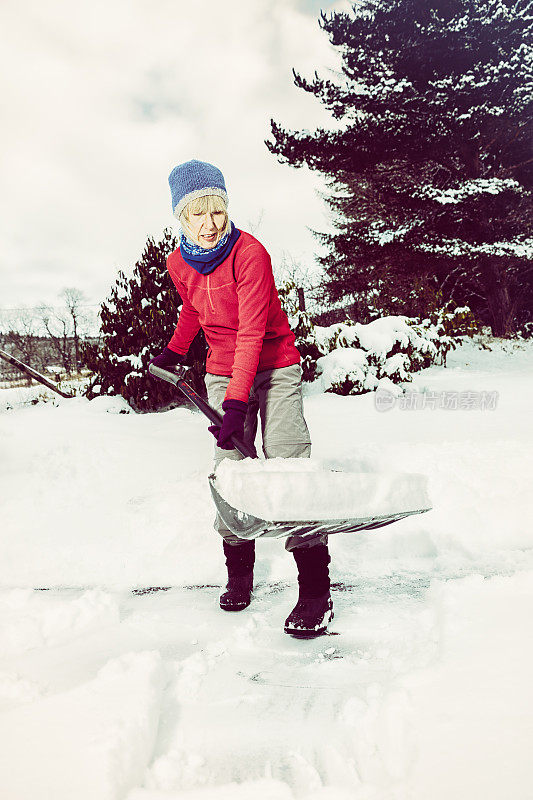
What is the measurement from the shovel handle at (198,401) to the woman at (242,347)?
0.12 ft

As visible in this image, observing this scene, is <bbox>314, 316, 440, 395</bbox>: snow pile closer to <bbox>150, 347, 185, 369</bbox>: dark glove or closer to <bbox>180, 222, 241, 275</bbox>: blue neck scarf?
<bbox>150, 347, 185, 369</bbox>: dark glove

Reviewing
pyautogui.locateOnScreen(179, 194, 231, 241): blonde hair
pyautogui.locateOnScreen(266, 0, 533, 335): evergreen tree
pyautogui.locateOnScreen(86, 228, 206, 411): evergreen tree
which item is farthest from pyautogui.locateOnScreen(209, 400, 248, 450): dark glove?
pyautogui.locateOnScreen(266, 0, 533, 335): evergreen tree

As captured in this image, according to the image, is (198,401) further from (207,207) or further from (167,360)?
(207,207)

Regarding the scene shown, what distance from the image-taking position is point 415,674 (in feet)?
4.33

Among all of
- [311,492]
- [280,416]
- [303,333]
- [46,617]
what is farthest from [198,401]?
[303,333]

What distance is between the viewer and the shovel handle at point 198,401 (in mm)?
1843

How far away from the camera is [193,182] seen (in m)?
1.93

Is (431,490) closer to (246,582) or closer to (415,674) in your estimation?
(246,582)

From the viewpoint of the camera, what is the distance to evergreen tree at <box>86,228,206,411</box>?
6.10 metres

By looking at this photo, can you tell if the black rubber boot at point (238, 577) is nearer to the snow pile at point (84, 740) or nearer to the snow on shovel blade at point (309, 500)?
the snow on shovel blade at point (309, 500)

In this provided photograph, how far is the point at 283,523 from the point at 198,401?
2.37 ft

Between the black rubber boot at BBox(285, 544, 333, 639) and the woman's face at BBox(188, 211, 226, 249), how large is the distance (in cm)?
120

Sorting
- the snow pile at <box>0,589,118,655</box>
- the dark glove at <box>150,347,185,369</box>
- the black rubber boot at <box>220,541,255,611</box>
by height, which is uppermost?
the dark glove at <box>150,347,185,369</box>

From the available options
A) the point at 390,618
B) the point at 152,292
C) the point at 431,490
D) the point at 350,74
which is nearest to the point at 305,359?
the point at 152,292
